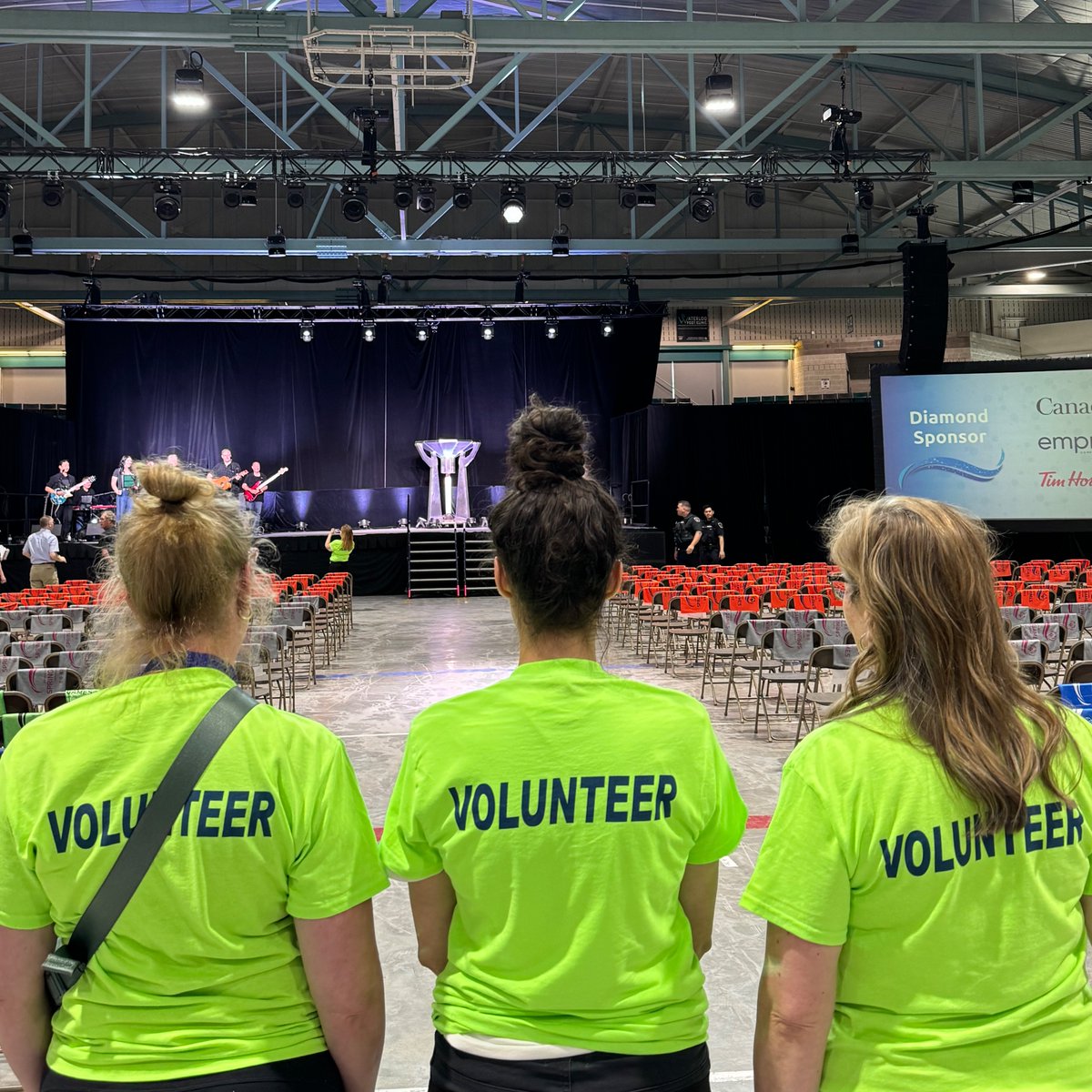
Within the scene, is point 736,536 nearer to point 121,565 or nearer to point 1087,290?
point 1087,290

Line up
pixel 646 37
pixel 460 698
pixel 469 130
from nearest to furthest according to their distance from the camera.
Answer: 1. pixel 460 698
2. pixel 646 37
3. pixel 469 130

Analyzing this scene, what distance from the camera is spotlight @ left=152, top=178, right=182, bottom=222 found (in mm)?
12617

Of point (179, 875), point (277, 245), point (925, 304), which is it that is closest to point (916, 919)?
point (179, 875)

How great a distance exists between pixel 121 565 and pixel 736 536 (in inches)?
735

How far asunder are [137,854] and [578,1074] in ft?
1.91

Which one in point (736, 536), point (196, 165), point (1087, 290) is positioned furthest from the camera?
point (1087, 290)

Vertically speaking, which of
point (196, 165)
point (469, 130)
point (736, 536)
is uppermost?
point (469, 130)

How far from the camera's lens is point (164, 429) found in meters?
21.6

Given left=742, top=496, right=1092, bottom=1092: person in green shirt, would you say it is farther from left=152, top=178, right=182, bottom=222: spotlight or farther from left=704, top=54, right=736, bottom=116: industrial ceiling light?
left=152, top=178, right=182, bottom=222: spotlight

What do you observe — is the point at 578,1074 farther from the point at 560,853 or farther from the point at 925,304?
the point at 925,304

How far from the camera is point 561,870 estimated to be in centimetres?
125

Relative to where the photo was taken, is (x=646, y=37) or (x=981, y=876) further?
(x=646, y=37)

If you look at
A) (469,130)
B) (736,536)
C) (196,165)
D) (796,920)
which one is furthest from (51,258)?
(796,920)

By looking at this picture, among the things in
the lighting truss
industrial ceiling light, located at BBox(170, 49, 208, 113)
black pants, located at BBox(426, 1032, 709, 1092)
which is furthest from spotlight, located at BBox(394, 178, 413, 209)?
black pants, located at BBox(426, 1032, 709, 1092)
